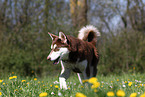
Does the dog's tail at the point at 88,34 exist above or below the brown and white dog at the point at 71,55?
above

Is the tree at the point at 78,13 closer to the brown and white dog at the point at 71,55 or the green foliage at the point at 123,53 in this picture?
the green foliage at the point at 123,53

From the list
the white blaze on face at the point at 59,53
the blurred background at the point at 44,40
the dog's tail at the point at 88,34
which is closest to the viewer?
the white blaze on face at the point at 59,53

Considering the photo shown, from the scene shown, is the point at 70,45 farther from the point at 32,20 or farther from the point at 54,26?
the point at 32,20

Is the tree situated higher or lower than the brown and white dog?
higher

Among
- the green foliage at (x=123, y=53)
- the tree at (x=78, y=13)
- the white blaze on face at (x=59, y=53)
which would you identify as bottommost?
the green foliage at (x=123, y=53)

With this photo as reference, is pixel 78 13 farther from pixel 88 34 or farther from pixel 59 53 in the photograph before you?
pixel 59 53

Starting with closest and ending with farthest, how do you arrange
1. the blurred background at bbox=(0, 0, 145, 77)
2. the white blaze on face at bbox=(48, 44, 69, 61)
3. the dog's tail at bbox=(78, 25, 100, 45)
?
the white blaze on face at bbox=(48, 44, 69, 61), the dog's tail at bbox=(78, 25, 100, 45), the blurred background at bbox=(0, 0, 145, 77)

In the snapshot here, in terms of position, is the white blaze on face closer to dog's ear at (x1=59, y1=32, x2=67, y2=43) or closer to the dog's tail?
dog's ear at (x1=59, y1=32, x2=67, y2=43)

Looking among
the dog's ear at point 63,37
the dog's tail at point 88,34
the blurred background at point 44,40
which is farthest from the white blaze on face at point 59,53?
the blurred background at point 44,40

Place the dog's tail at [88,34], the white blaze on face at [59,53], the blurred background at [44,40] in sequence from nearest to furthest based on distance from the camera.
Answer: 1. the white blaze on face at [59,53]
2. the dog's tail at [88,34]
3. the blurred background at [44,40]

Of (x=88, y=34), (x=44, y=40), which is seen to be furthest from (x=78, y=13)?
(x=88, y=34)

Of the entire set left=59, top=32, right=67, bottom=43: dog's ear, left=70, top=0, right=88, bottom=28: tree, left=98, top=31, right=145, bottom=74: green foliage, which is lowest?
left=98, top=31, right=145, bottom=74: green foliage

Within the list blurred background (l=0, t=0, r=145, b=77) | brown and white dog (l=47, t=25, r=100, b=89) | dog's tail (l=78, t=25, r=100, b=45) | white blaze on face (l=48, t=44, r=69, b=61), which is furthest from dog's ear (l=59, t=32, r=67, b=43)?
blurred background (l=0, t=0, r=145, b=77)

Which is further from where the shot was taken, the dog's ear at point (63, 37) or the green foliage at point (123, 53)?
the green foliage at point (123, 53)
